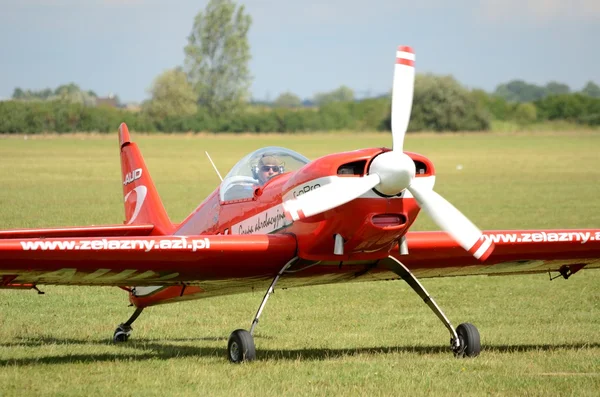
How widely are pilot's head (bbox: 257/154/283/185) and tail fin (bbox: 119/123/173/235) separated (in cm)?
207

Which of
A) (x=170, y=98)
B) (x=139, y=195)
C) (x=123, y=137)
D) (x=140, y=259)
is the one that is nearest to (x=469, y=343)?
(x=140, y=259)

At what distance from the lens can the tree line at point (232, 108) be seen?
88.7 meters

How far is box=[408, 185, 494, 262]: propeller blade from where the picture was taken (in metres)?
8.41

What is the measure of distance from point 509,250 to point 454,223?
156cm

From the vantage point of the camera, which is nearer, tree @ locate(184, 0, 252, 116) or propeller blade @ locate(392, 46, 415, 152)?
propeller blade @ locate(392, 46, 415, 152)

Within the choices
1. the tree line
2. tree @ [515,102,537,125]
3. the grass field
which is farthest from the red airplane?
tree @ [515,102,537,125]

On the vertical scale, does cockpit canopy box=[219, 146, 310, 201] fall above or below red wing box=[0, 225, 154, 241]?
above

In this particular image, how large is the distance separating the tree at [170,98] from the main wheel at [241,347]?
352 ft

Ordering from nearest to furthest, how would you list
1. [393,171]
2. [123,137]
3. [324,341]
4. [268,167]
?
[393,171] → [268,167] → [324,341] → [123,137]

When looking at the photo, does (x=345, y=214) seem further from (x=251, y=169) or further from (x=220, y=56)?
(x=220, y=56)

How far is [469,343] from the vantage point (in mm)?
9367

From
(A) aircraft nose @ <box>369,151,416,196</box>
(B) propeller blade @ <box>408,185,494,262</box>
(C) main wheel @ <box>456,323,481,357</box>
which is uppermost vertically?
(A) aircraft nose @ <box>369,151,416,196</box>

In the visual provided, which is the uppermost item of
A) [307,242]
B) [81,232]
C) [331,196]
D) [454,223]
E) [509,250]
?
[331,196]

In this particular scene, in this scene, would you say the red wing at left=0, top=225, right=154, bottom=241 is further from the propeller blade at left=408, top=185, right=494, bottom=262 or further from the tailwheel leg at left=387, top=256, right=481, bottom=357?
the propeller blade at left=408, top=185, right=494, bottom=262
